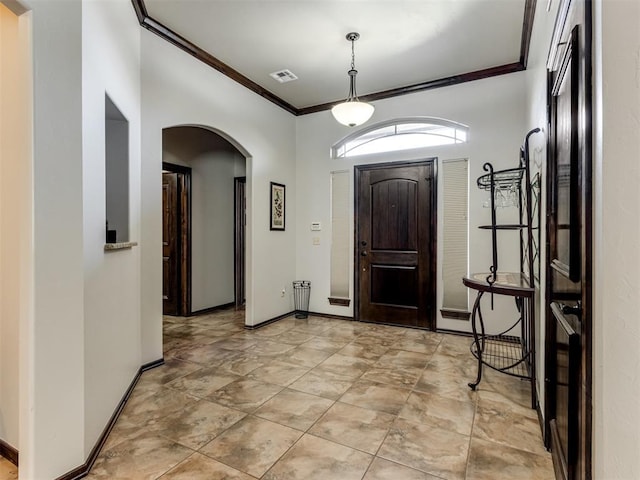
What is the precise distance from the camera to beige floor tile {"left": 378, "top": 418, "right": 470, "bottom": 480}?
1731 mm

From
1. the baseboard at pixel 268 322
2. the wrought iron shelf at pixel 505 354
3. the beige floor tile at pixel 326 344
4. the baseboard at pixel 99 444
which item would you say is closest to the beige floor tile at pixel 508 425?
the wrought iron shelf at pixel 505 354

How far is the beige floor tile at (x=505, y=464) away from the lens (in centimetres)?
167

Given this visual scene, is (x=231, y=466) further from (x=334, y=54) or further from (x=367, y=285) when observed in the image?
(x=334, y=54)

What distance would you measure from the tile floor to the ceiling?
3055 mm

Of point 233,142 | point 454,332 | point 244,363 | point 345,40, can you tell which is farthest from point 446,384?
point 233,142

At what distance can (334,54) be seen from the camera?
11.4 feet

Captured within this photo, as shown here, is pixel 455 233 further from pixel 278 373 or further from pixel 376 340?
pixel 278 373

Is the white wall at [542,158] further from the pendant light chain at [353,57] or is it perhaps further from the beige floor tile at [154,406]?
the beige floor tile at [154,406]

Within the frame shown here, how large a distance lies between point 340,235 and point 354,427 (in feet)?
9.81

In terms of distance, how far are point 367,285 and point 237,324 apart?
5.99 ft

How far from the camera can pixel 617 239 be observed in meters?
0.87

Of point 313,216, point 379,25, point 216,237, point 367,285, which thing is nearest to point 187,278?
point 216,237

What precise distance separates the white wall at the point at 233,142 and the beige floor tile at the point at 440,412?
2.24 meters

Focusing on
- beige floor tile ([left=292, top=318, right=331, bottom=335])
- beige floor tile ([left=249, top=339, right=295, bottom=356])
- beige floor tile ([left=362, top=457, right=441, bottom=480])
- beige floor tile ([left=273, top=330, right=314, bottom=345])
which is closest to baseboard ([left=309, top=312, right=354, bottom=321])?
beige floor tile ([left=292, top=318, right=331, bottom=335])
